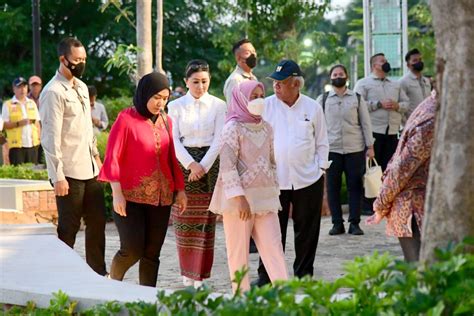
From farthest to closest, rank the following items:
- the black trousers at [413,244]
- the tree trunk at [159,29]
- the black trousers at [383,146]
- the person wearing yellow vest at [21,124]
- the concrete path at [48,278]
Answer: the person wearing yellow vest at [21,124] < the tree trunk at [159,29] < the black trousers at [383,146] < the black trousers at [413,244] < the concrete path at [48,278]

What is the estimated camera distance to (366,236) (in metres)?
13.0

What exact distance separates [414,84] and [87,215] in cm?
731

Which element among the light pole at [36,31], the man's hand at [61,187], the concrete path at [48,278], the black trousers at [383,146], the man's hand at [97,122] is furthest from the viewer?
the light pole at [36,31]

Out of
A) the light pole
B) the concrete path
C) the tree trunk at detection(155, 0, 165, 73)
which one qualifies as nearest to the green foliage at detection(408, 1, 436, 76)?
the light pole

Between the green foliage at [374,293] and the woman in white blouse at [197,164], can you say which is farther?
the woman in white blouse at [197,164]

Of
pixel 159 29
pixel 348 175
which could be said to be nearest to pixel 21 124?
pixel 159 29

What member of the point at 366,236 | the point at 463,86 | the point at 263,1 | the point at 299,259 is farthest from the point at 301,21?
the point at 463,86

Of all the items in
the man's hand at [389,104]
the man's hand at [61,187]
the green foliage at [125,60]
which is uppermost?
the green foliage at [125,60]

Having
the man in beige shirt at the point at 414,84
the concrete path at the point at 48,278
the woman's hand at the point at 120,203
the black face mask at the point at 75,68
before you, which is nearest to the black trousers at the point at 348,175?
the man in beige shirt at the point at 414,84

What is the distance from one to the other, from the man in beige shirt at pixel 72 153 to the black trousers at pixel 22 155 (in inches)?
368

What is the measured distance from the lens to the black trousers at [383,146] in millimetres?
15258

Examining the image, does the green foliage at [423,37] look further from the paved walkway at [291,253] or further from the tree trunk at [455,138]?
the tree trunk at [455,138]

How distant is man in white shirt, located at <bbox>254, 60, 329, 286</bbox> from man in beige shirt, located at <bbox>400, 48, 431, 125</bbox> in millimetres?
5924

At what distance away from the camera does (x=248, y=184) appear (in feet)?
27.8
